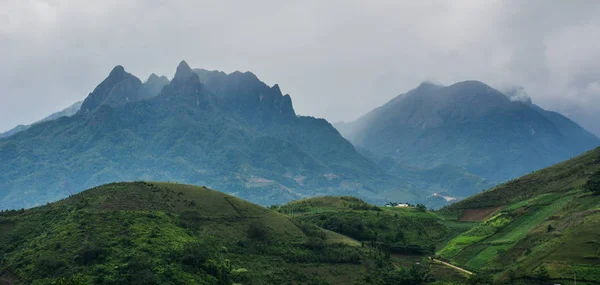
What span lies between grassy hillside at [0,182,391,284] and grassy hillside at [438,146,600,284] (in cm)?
2325

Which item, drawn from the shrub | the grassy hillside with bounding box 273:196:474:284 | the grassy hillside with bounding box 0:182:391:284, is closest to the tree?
the grassy hillside with bounding box 273:196:474:284

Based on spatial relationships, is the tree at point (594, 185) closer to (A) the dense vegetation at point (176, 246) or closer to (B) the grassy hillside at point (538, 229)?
(B) the grassy hillside at point (538, 229)

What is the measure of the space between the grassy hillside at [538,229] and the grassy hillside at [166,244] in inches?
915

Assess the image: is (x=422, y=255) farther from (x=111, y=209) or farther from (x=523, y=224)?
(x=111, y=209)

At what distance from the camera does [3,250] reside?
239ft

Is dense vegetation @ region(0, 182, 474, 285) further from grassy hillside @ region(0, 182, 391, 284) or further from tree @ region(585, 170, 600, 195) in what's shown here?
tree @ region(585, 170, 600, 195)

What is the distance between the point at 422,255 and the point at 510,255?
27.8 m

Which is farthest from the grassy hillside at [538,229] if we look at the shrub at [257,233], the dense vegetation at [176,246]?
the shrub at [257,233]

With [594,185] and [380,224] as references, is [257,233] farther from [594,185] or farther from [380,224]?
[594,185]

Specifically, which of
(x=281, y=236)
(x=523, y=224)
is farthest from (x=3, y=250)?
(x=523, y=224)

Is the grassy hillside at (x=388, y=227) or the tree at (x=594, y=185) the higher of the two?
the tree at (x=594, y=185)

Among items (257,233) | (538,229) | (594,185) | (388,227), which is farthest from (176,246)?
(594,185)

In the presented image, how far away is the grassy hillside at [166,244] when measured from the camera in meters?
64.9

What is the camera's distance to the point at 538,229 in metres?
85.3
